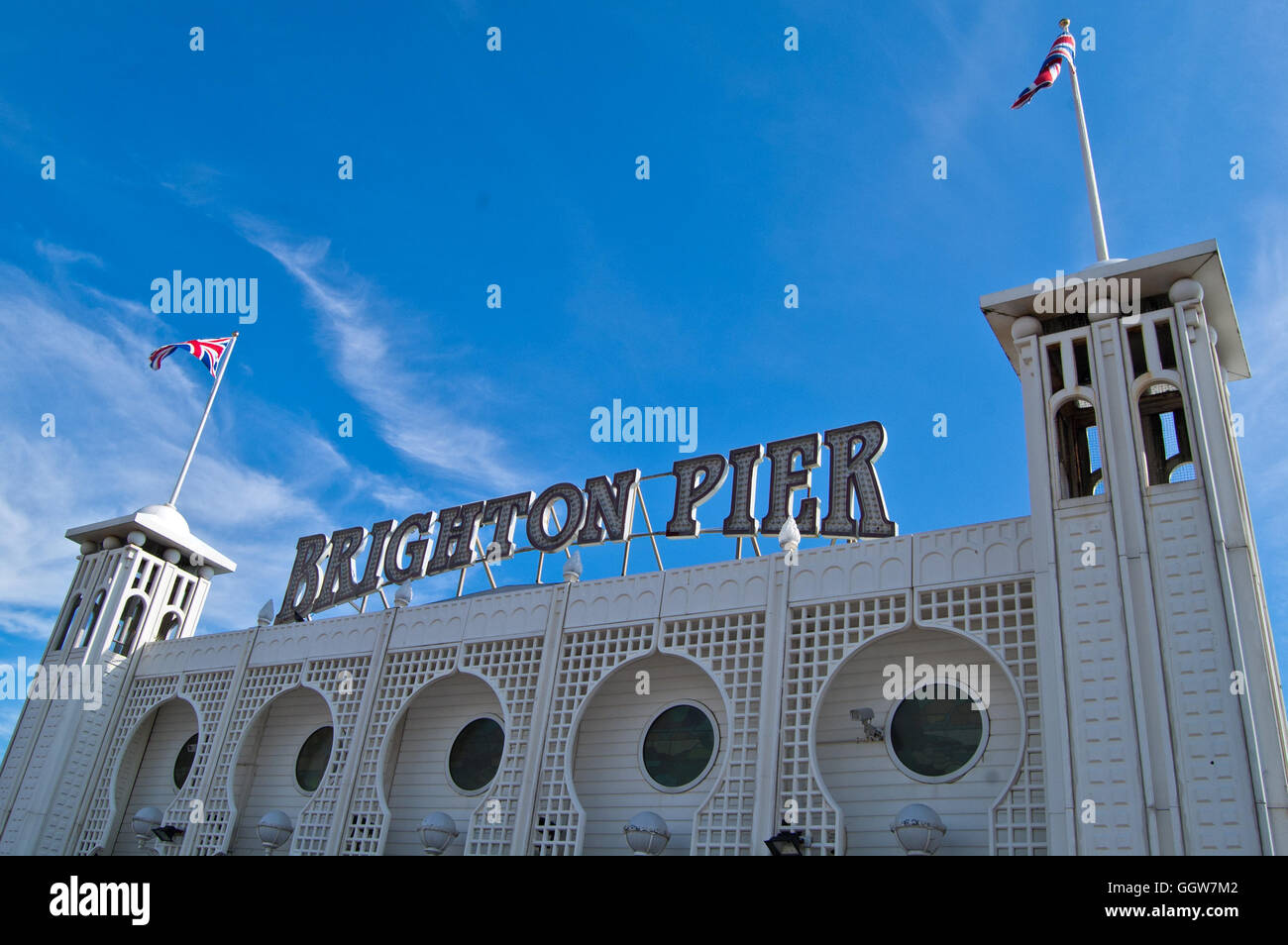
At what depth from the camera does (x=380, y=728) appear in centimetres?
1991

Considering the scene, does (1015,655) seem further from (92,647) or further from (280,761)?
(92,647)

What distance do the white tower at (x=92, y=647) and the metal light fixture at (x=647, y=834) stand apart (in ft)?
53.0

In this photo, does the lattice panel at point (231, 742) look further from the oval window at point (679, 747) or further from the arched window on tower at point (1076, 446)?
A: the arched window on tower at point (1076, 446)

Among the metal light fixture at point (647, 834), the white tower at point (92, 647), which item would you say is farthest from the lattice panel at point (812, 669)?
the white tower at point (92, 647)

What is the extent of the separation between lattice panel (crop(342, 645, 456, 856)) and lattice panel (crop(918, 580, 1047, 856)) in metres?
10.2

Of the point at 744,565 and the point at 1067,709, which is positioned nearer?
the point at 1067,709

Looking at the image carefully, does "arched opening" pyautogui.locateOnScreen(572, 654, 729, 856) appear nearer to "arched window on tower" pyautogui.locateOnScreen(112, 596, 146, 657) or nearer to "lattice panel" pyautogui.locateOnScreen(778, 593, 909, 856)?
"lattice panel" pyautogui.locateOnScreen(778, 593, 909, 856)

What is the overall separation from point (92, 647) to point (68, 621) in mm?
2030

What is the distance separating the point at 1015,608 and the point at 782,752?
13.9ft

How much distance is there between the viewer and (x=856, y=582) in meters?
15.9

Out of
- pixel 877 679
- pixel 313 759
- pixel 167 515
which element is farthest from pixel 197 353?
pixel 877 679
